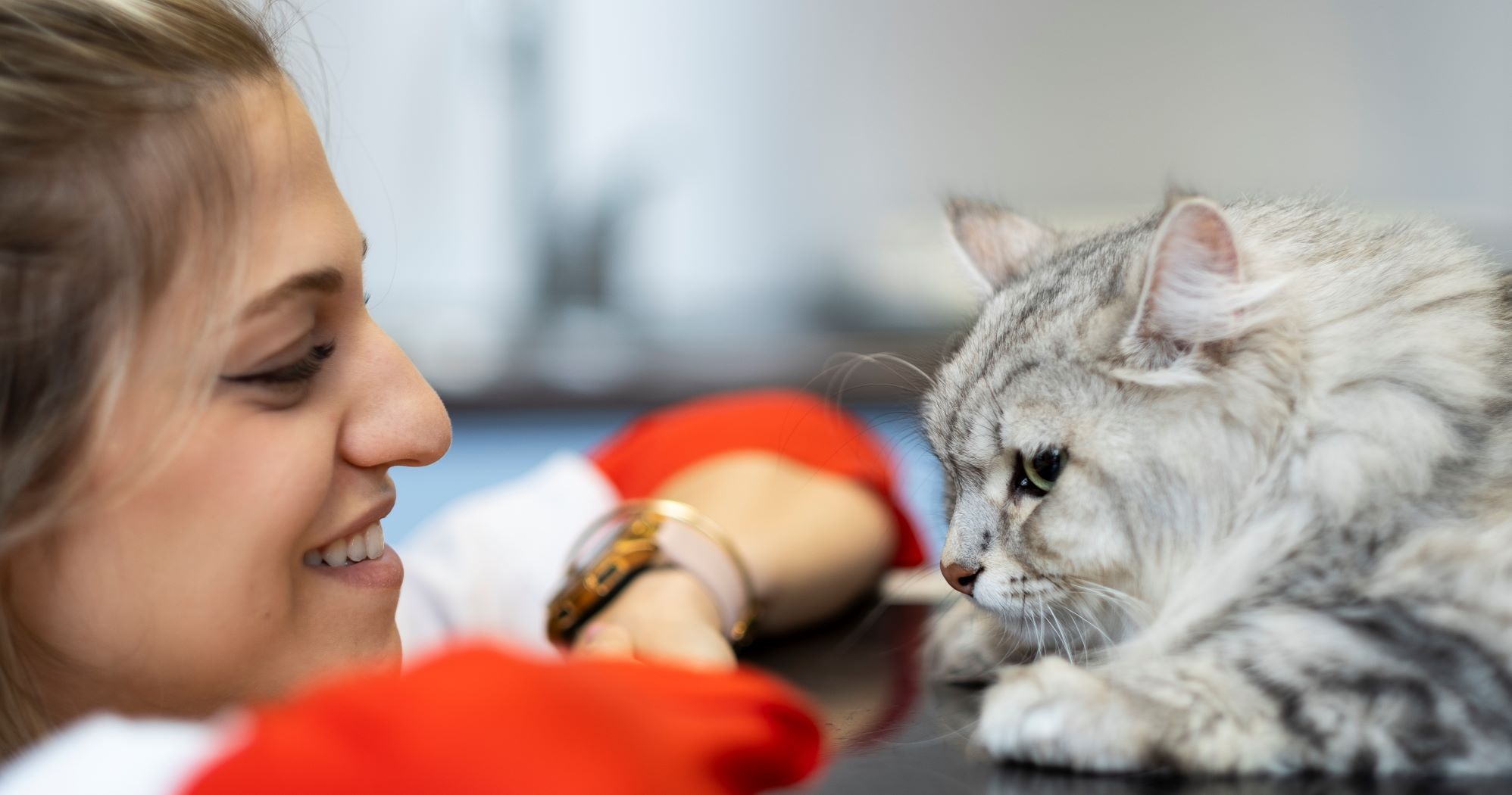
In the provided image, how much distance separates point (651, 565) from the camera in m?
1.06

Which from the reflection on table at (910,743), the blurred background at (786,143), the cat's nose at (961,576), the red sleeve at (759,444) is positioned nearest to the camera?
the reflection on table at (910,743)

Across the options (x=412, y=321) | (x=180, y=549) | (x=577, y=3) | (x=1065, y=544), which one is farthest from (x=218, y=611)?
(x=577, y=3)

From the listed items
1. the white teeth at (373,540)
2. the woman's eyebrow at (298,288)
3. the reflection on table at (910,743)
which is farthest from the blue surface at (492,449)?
the woman's eyebrow at (298,288)

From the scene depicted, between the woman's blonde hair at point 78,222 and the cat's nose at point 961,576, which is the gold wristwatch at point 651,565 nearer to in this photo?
the cat's nose at point 961,576

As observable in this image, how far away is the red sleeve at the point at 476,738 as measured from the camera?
0.40 m

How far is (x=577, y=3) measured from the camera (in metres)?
3.01

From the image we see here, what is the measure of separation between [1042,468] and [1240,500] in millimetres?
128

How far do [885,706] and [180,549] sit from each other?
44cm

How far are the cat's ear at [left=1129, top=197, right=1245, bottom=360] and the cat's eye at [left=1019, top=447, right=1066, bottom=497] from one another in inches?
3.6

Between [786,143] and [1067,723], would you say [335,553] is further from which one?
[786,143]

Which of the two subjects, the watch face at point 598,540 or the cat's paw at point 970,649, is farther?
the watch face at point 598,540

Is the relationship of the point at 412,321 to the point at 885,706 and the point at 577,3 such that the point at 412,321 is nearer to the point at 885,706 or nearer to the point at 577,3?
the point at 577,3

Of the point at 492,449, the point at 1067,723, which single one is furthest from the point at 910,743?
the point at 492,449

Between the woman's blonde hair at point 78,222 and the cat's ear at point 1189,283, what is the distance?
Answer: 55cm
